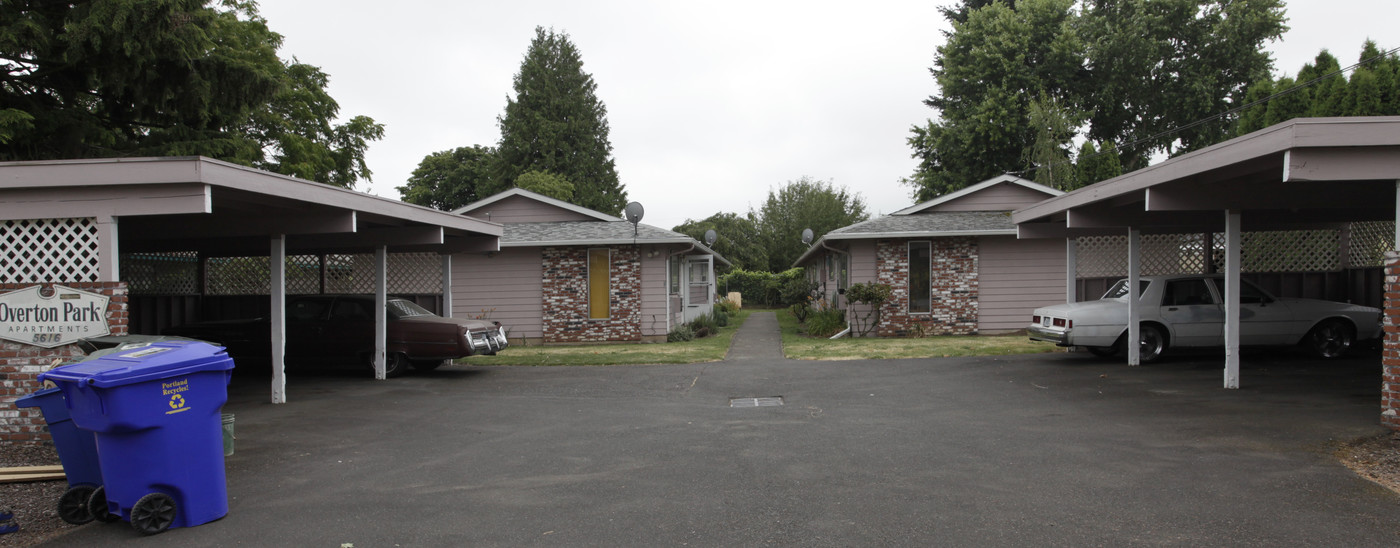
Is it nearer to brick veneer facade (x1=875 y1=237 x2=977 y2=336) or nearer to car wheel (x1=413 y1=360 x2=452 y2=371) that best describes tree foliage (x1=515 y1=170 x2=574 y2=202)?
brick veneer facade (x1=875 y1=237 x2=977 y2=336)

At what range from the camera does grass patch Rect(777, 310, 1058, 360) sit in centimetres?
1428

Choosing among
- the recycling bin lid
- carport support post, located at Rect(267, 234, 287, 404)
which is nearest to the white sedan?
carport support post, located at Rect(267, 234, 287, 404)

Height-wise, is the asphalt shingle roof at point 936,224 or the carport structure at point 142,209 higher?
the asphalt shingle roof at point 936,224

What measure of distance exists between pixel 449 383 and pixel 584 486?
672 centimetres

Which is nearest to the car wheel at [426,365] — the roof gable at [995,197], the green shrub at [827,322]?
the green shrub at [827,322]

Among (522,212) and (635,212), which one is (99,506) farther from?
(522,212)

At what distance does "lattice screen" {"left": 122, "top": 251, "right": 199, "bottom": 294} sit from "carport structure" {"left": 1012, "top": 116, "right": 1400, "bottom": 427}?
50.2 feet

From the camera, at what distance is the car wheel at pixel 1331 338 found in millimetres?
12062

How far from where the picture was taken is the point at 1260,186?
9.27 m

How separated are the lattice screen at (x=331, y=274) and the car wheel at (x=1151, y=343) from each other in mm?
12999

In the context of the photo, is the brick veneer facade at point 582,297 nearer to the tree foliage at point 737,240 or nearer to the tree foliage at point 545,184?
the tree foliage at point 545,184

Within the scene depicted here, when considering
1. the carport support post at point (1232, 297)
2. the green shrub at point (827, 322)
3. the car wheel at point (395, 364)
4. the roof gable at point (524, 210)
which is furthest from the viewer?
the roof gable at point (524, 210)

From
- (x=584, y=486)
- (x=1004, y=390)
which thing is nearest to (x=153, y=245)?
(x=584, y=486)

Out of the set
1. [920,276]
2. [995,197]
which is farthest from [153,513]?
[995,197]
